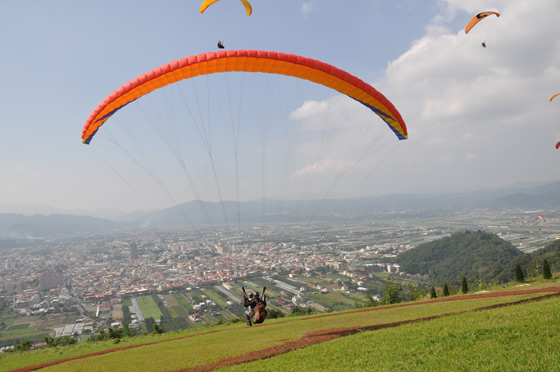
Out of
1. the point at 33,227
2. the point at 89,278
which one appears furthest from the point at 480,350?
the point at 33,227

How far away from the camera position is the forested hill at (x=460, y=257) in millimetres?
54094

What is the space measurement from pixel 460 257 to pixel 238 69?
69748mm

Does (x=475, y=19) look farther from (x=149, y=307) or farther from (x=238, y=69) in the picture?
(x=149, y=307)

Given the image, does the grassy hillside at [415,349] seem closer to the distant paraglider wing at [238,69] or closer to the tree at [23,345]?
the distant paraglider wing at [238,69]

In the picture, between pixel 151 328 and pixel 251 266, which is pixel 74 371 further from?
pixel 251 266

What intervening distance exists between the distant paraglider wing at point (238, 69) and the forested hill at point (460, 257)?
49026 millimetres

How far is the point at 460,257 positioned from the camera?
6450cm

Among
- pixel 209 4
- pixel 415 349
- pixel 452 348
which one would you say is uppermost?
pixel 209 4

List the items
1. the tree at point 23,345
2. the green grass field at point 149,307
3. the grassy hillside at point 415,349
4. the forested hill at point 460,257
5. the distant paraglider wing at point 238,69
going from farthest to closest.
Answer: the forested hill at point 460,257, the green grass field at point 149,307, the tree at point 23,345, the distant paraglider wing at point 238,69, the grassy hillside at point 415,349

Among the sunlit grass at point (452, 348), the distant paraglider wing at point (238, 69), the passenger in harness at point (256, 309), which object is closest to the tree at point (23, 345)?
the distant paraglider wing at point (238, 69)

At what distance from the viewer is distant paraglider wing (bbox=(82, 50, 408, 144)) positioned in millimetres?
10273

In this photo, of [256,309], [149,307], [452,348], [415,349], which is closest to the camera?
[452,348]

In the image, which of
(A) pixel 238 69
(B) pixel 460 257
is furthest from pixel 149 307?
(B) pixel 460 257

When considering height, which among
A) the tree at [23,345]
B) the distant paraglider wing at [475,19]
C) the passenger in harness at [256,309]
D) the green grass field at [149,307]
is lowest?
the green grass field at [149,307]
